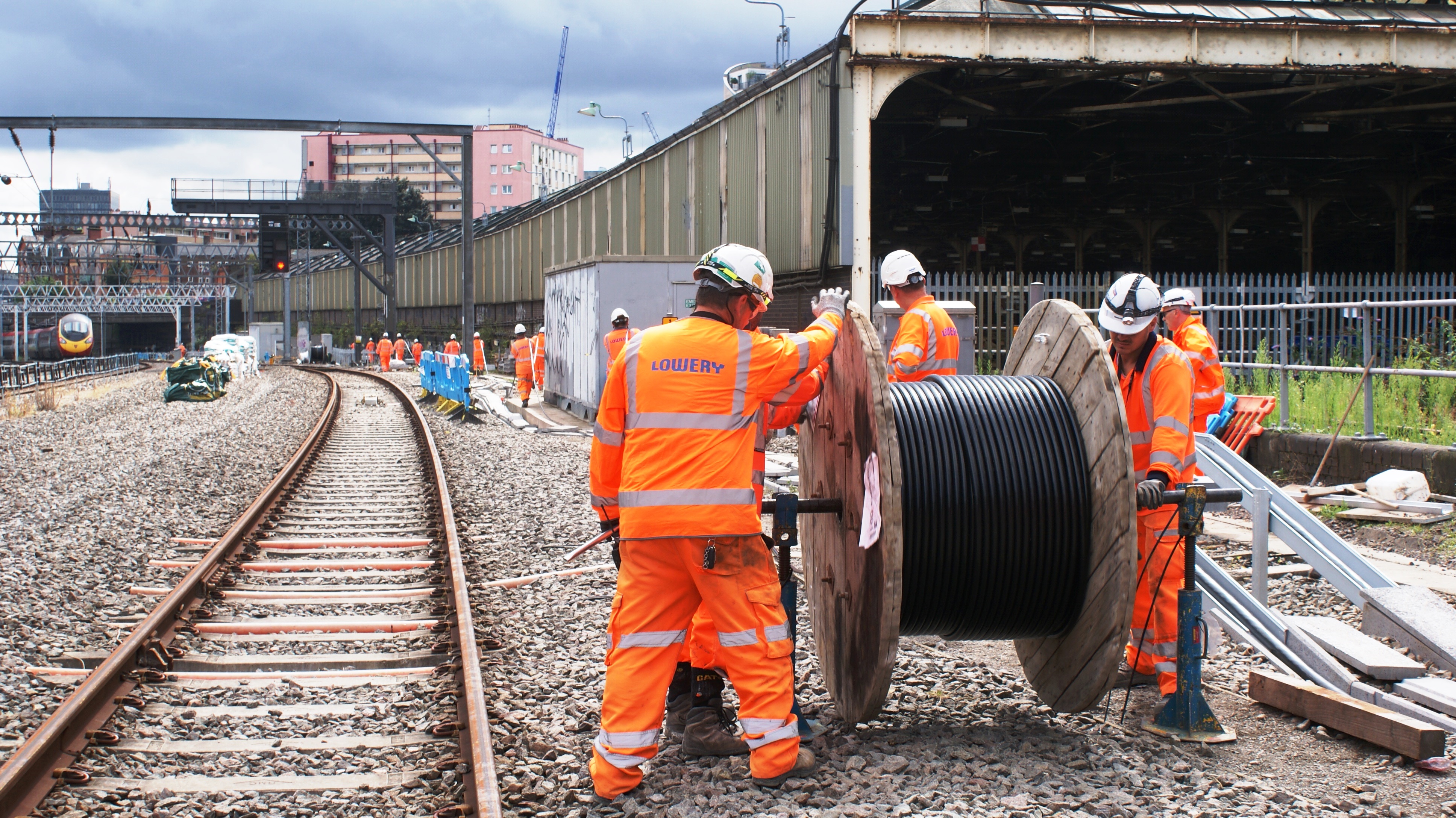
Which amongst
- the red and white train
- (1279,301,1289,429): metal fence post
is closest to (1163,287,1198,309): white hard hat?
(1279,301,1289,429): metal fence post

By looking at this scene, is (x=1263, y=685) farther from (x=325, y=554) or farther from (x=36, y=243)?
(x=36, y=243)

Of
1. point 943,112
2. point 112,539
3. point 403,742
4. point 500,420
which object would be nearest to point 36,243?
point 500,420

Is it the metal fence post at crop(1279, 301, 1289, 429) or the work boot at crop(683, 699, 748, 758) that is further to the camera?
the metal fence post at crop(1279, 301, 1289, 429)

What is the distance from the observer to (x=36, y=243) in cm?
5997

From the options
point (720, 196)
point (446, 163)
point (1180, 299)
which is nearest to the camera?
point (1180, 299)

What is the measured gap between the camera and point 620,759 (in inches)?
157

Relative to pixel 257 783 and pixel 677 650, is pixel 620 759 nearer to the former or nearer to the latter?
pixel 677 650

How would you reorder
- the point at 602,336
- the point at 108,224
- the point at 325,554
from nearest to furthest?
1. the point at 325,554
2. the point at 602,336
3. the point at 108,224

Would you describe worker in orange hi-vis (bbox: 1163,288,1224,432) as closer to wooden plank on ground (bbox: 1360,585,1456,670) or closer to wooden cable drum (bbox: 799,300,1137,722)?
wooden plank on ground (bbox: 1360,585,1456,670)

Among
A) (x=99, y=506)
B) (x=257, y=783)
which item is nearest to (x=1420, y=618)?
(x=257, y=783)

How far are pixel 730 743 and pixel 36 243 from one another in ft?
218

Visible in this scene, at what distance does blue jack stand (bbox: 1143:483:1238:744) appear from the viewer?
4.48 metres

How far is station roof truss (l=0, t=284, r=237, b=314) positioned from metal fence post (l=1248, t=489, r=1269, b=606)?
6327 centimetres

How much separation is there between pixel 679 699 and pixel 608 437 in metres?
1.16
